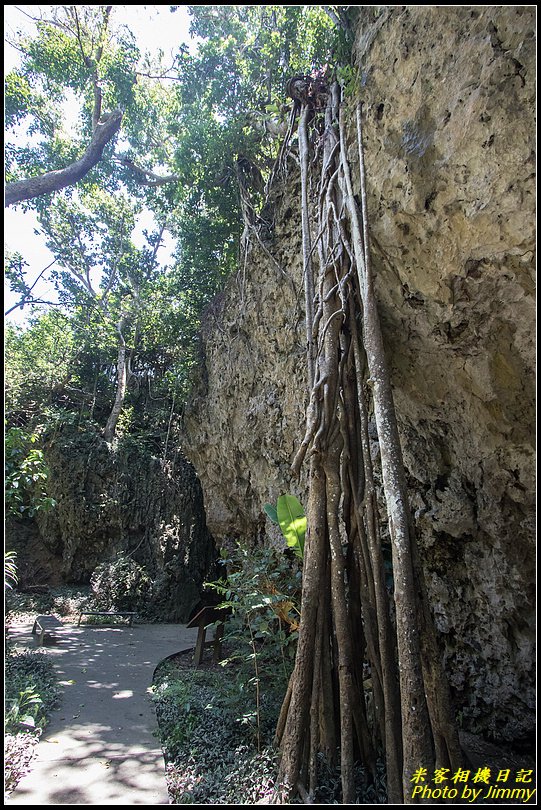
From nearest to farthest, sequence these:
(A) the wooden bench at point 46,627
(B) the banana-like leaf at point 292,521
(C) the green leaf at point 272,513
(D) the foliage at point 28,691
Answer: (D) the foliage at point 28,691 → (B) the banana-like leaf at point 292,521 → (C) the green leaf at point 272,513 → (A) the wooden bench at point 46,627

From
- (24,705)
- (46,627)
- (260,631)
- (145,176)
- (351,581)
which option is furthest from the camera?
(145,176)

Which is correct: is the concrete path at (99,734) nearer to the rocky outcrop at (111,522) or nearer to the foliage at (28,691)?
the foliage at (28,691)

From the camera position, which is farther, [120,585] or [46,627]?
[120,585]

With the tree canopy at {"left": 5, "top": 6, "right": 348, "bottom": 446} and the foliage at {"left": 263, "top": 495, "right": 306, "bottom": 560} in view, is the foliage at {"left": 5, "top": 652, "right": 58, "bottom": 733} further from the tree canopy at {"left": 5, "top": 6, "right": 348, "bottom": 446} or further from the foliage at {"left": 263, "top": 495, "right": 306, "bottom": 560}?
the tree canopy at {"left": 5, "top": 6, "right": 348, "bottom": 446}

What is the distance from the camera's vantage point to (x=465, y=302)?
3.28 metres

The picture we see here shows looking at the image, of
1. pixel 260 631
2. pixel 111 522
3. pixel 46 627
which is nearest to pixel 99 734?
pixel 260 631

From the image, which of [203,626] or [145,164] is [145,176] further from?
[203,626]

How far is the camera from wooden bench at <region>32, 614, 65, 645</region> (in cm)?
593

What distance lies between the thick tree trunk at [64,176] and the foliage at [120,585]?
6.75 metres

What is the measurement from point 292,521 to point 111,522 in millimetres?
7077

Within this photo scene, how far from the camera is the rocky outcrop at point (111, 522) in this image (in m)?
9.82

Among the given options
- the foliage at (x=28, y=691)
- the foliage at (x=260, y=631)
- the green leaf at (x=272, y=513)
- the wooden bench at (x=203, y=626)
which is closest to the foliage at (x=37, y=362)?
the foliage at (x=28, y=691)

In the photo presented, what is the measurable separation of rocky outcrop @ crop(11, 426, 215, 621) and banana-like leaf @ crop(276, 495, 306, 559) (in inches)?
247

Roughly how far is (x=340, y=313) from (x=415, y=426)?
1.37 meters
